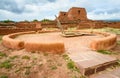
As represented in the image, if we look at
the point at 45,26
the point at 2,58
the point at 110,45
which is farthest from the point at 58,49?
the point at 45,26

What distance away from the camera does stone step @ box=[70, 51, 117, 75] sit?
3.12 meters

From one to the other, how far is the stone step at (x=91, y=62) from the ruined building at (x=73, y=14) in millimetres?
25684

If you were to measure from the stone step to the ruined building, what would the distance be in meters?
25.7

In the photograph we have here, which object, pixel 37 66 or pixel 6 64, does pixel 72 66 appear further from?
pixel 6 64

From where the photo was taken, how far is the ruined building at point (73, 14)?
29.3m

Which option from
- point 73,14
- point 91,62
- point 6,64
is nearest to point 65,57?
point 91,62

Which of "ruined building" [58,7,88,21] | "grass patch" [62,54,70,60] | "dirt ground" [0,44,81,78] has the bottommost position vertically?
"dirt ground" [0,44,81,78]

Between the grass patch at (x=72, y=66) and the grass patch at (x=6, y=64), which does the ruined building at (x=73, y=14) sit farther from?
the grass patch at (x=72, y=66)

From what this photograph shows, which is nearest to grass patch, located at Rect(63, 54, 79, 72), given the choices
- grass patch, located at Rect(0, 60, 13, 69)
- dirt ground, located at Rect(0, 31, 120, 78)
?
dirt ground, located at Rect(0, 31, 120, 78)

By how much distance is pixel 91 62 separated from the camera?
338 cm

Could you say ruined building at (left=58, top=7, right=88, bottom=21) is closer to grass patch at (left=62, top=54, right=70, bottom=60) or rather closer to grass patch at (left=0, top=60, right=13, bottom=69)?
grass patch at (left=62, top=54, right=70, bottom=60)

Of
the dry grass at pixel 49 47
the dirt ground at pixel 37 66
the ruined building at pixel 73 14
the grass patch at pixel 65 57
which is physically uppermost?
the ruined building at pixel 73 14

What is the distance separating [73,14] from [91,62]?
26.6 m

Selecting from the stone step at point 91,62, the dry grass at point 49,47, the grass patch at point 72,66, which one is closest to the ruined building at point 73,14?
the dry grass at point 49,47
